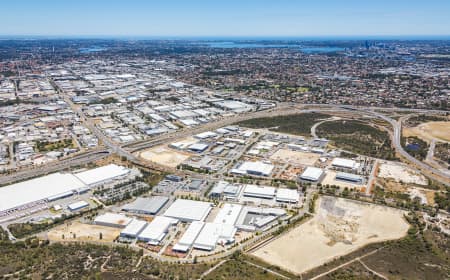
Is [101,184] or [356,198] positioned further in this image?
[101,184]

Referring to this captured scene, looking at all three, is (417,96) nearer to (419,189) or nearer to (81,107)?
(419,189)

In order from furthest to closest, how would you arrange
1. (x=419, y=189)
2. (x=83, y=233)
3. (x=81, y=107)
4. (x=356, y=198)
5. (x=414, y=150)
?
(x=81, y=107) → (x=414, y=150) → (x=419, y=189) → (x=356, y=198) → (x=83, y=233)

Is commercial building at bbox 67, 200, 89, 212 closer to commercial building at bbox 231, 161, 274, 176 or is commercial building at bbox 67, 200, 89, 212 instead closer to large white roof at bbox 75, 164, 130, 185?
large white roof at bbox 75, 164, 130, 185

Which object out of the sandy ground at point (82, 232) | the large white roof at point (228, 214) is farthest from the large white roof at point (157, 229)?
the large white roof at point (228, 214)

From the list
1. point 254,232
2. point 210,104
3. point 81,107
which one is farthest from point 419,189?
point 81,107

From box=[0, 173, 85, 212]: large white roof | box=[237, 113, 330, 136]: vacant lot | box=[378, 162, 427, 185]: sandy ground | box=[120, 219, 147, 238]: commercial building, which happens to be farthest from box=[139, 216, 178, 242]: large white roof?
box=[237, 113, 330, 136]: vacant lot
